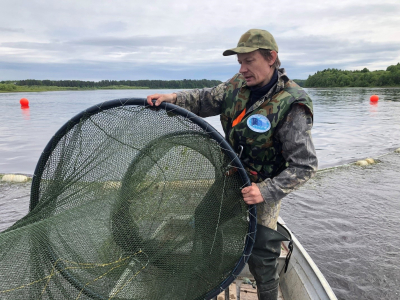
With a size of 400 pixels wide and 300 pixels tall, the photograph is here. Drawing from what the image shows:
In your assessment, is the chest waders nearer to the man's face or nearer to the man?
the man

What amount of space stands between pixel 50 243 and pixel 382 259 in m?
6.20

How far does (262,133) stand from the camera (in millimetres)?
2742

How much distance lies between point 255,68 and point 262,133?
558mm

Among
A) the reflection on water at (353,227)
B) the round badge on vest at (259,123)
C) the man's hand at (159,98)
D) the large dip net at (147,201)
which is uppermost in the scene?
the man's hand at (159,98)

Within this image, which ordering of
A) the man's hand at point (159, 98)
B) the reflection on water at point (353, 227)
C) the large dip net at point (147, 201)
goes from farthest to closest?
the reflection on water at point (353, 227) → the man's hand at point (159, 98) → the large dip net at point (147, 201)

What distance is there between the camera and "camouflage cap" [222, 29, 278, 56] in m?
2.66

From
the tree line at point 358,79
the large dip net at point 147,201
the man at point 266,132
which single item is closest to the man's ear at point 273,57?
the man at point 266,132

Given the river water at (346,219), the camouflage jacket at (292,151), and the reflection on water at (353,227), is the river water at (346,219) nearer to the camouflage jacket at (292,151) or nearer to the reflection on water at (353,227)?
the reflection on water at (353,227)

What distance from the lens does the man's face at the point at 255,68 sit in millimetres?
2754

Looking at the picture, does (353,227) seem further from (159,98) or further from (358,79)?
(358,79)

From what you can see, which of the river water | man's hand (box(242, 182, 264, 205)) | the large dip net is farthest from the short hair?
the river water

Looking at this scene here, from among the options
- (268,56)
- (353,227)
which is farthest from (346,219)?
(268,56)

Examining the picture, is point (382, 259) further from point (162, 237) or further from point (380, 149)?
point (380, 149)

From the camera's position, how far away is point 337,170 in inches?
460
